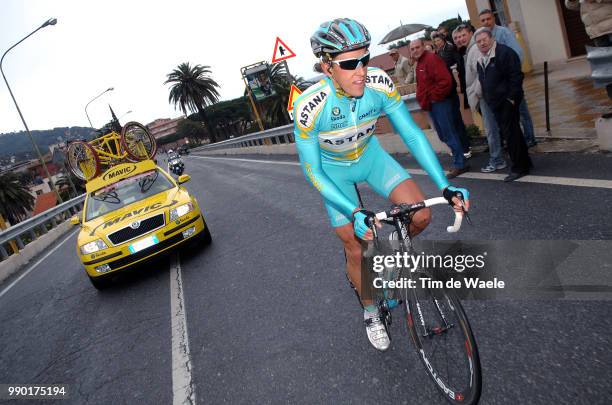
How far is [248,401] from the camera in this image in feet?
10.0

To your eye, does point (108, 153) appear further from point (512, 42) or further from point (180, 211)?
point (512, 42)

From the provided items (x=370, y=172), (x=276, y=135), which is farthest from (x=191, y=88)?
(x=370, y=172)

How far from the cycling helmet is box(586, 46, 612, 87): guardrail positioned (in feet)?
13.6

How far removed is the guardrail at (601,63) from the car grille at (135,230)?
242 inches

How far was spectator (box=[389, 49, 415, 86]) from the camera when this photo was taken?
9.67 metres

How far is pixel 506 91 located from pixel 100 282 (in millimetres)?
6304

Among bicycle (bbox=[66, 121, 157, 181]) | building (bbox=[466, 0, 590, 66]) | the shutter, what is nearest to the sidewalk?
the shutter

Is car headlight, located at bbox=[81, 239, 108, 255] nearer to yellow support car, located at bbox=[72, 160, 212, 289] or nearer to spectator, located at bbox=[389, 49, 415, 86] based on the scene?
yellow support car, located at bbox=[72, 160, 212, 289]

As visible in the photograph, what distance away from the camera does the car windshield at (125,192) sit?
724 centimetres

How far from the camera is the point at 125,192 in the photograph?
7.57 meters

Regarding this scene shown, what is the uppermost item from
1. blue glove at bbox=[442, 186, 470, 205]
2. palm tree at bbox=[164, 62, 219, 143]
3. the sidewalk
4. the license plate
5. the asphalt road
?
palm tree at bbox=[164, 62, 219, 143]

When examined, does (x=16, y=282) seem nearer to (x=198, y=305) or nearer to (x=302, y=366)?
(x=198, y=305)

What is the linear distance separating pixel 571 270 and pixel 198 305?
3.76 metres

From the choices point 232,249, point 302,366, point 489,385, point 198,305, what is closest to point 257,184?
point 232,249
